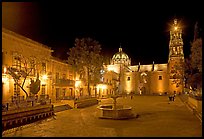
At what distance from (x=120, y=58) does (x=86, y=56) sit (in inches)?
2182

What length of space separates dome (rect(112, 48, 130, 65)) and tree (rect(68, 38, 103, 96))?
52.9 metres

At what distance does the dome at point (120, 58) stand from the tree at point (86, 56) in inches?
2085

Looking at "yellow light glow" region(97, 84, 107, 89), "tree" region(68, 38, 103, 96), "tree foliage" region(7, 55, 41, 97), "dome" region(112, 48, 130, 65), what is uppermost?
"dome" region(112, 48, 130, 65)

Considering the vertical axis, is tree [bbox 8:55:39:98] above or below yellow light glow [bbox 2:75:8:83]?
above

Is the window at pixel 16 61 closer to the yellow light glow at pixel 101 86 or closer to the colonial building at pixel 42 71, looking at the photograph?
the colonial building at pixel 42 71

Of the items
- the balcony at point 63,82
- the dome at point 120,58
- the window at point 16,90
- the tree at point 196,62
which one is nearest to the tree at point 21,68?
the window at point 16,90

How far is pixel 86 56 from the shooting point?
111 feet

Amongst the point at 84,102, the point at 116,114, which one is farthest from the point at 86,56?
the point at 116,114

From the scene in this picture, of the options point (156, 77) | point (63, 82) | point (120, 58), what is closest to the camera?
point (63, 82)

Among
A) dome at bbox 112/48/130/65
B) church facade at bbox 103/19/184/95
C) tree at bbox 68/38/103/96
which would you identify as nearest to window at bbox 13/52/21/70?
tree at bbox 68/38/103/96

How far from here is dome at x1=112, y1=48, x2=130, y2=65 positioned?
88.0 m

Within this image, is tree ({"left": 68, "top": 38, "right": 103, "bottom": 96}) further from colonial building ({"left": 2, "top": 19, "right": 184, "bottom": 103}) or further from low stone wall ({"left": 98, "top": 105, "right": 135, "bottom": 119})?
low stone wall ({"left": 98, "top": 105, "right": 135, "bottom": 119})

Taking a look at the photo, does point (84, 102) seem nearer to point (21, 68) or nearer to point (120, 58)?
point (21, 68)

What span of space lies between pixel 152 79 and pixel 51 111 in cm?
5827
